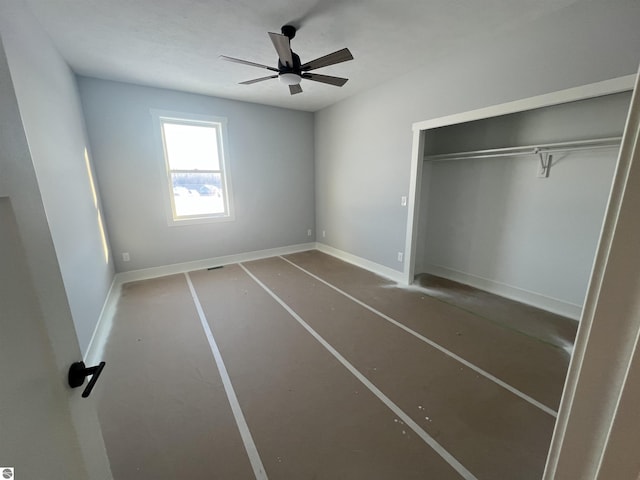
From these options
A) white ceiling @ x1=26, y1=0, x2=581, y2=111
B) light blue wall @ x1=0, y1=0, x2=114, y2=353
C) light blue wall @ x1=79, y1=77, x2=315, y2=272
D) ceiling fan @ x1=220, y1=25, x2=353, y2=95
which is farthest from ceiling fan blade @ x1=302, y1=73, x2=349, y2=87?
light blue wall @ x1=79, y1=77, x2=315, y2=272

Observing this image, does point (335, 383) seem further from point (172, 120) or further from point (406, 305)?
point (172, 120)

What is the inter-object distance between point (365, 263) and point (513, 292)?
6.88ft

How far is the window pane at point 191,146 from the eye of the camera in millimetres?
4039

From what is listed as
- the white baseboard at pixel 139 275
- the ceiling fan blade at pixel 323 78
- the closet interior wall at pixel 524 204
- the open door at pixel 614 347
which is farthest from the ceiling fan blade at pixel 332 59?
the white baseboard at pixel 139 275

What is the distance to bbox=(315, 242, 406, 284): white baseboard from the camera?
155 inches

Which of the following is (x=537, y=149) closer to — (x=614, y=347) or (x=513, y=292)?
(x=513, y=292)

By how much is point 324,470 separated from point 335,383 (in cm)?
61

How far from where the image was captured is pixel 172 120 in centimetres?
396

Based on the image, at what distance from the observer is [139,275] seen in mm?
4020

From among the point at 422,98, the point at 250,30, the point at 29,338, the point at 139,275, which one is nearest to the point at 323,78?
the point at 250,30

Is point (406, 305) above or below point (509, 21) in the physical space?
below

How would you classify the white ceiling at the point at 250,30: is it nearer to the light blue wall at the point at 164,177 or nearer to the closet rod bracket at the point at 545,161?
the light blue wall at the point at 164,177

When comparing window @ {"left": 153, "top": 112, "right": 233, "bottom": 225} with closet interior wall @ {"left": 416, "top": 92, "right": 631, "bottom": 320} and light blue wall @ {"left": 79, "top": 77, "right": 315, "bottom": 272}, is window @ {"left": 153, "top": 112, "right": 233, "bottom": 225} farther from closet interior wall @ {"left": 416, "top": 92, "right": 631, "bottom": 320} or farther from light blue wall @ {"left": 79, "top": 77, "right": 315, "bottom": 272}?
closet interior wall @ {"left": 416, "top": 92, "right": 631, "bottom": 320}

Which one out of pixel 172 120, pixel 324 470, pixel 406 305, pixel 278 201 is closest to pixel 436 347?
pixel 406 305
